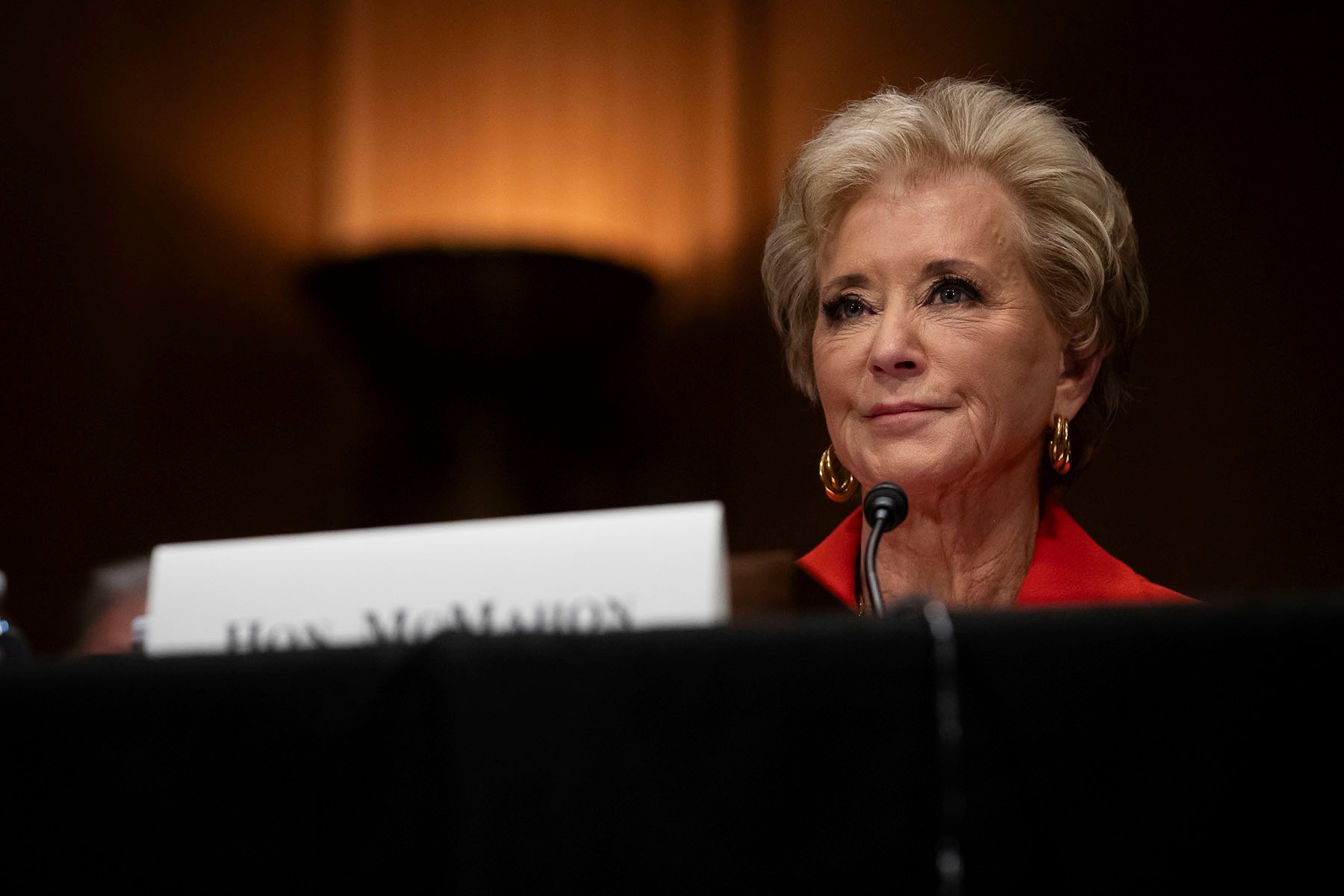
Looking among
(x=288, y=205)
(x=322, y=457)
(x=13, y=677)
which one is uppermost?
(x=288, y=205)

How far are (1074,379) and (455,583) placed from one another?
3.58 feet

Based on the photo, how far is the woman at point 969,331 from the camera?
5.25 feet

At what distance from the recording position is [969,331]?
1.61m

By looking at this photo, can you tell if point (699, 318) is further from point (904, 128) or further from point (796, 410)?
point (904, 128)

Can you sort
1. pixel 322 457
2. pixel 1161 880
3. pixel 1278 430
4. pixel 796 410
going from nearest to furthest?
pixel 1161 880 < pixel 1278 430 < pixel 796 410 < pixel 322 457

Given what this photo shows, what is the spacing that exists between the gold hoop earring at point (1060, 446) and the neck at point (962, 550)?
0.06 metres

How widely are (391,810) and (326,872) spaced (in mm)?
50

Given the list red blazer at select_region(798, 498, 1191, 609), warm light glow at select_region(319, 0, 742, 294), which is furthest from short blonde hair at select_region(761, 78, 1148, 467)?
warm light glow at select_region(319, 0, 742, 294)

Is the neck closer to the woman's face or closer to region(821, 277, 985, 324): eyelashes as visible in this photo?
the woman's face

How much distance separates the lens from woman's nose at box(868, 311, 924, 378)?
1.59m

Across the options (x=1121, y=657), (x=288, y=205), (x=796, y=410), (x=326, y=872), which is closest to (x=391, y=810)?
(x=326, y=872)

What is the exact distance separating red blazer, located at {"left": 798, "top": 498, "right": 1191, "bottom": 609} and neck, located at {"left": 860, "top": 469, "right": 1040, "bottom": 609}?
0.03m

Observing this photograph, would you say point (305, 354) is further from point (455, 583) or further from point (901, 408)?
point (455, 583)

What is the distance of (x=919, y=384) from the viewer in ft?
5.24
